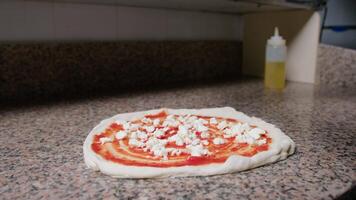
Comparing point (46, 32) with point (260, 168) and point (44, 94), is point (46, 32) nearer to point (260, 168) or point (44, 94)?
point (44, 94)

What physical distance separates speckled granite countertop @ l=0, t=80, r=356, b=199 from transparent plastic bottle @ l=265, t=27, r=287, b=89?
0.22 meters

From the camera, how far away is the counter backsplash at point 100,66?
0.92 meters

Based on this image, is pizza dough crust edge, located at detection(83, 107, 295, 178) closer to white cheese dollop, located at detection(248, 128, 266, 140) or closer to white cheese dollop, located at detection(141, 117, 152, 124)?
white cheese dollop, located at detection(248, 128, 266, 140)

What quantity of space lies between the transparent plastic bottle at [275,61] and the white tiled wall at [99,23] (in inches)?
14.1

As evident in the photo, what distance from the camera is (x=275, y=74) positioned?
1220 millimetres

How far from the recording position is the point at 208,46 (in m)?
1.41

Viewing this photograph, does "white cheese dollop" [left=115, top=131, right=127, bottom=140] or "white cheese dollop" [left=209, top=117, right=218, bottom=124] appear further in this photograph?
"white cheese dollop" [left=209, top=117, right=218, bottom=124]

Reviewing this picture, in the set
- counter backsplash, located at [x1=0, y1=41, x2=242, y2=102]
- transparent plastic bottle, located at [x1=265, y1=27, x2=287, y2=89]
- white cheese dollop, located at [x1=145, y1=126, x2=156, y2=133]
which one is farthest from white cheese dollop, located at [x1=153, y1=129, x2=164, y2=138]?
transparent plastic bottle, located at [x1=265, y1=27, x2=287, y2=89]

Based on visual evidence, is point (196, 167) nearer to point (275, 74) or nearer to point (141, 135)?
point (141, 135)

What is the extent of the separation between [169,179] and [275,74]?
2.94ft

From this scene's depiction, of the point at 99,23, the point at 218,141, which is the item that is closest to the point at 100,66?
the point at 99,23

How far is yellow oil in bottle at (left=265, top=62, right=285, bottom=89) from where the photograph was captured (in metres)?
1.21

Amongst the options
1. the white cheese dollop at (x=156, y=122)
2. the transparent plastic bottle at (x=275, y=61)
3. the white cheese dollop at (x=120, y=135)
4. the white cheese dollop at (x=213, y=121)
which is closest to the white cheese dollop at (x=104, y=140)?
the white cheese dollop at (x=120, y=135)

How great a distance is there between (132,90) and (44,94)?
302 millimetres
